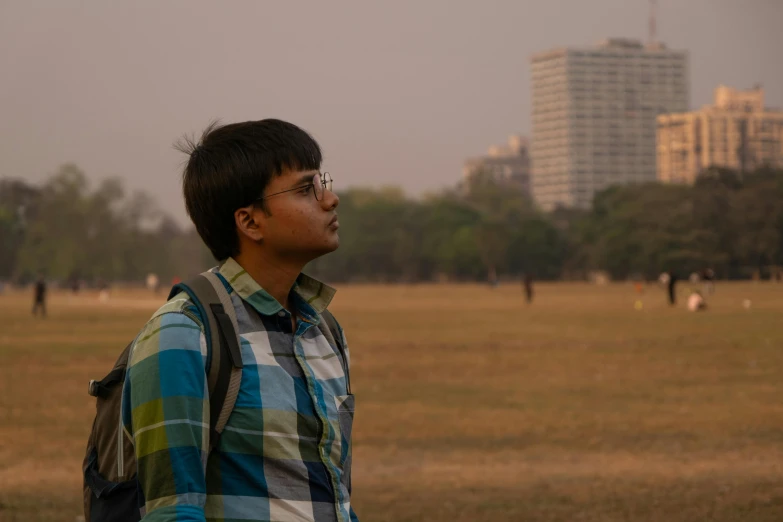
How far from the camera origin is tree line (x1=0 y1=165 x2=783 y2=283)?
10731 cm

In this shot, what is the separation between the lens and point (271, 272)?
2939 mm

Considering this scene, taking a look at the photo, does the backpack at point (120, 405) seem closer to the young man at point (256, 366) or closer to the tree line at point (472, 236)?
the young man at point (256, 366)

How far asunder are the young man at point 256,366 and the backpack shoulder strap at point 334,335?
2 centimetres

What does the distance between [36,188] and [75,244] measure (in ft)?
49.0

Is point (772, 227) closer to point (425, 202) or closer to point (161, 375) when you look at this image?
point (425, 202)

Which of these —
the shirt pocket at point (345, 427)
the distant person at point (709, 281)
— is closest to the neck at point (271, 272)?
the shirt pocket at point (345, 427)

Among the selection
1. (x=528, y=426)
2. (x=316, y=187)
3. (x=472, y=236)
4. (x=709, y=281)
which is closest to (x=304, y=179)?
(x=316, y=187)

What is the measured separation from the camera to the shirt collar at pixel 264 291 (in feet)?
9.23

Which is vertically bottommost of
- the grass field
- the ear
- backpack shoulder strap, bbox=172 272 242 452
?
the grass field

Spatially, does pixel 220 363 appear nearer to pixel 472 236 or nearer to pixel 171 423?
pixel 171 423

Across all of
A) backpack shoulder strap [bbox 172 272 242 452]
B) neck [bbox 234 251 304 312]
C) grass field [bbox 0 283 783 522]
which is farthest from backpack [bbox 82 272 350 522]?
grass field [bbox 0 283 783 522]

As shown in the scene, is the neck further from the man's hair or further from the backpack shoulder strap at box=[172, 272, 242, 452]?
the backpack shoulder strap at box=[172, 272, 242, 452]

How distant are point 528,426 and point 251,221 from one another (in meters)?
12.2

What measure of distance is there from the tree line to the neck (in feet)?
346
